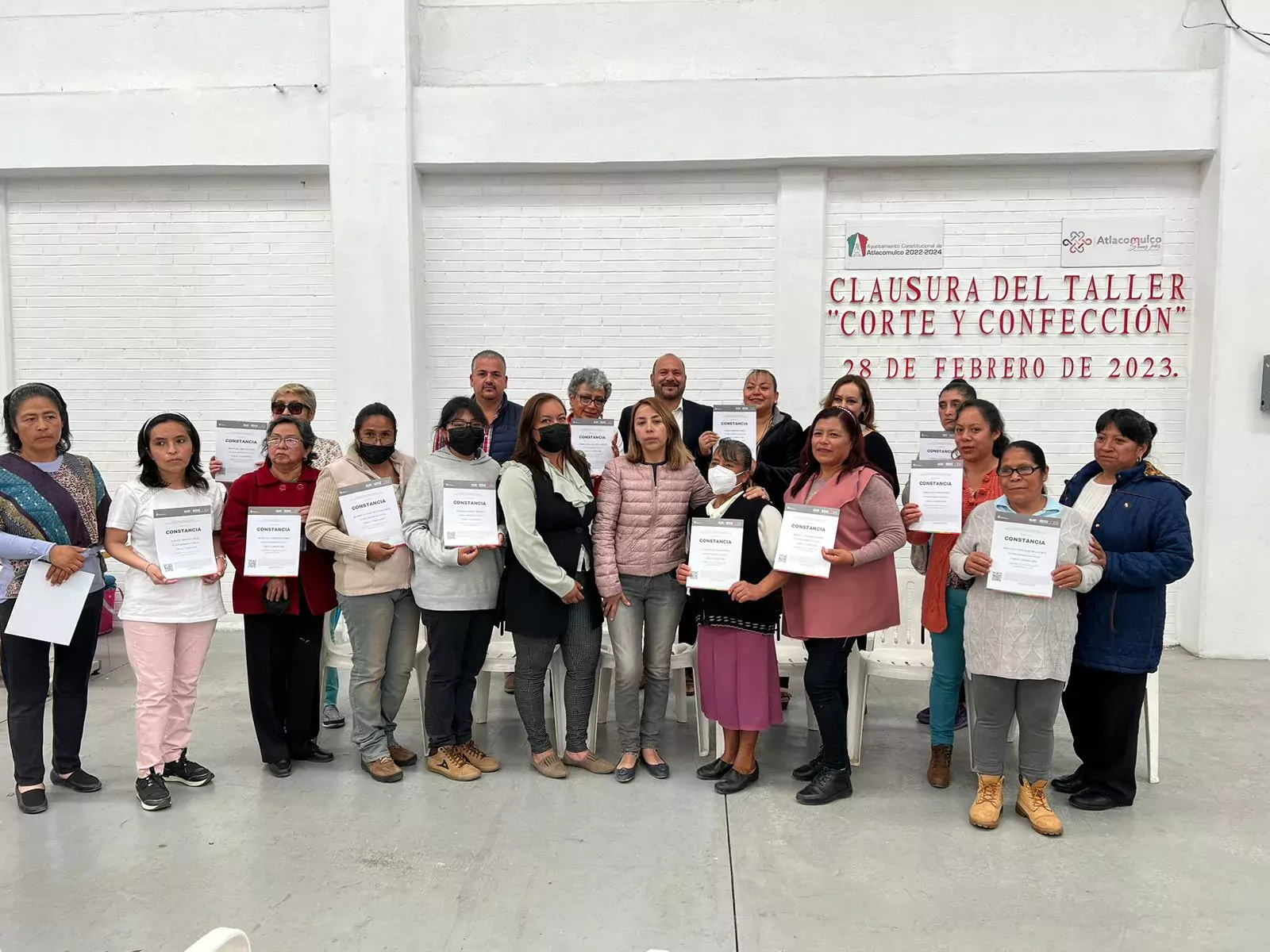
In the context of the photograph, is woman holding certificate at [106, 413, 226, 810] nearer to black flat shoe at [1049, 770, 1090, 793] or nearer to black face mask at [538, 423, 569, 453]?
black face mask at [538, 423, 569, 453]

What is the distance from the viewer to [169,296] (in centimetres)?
646

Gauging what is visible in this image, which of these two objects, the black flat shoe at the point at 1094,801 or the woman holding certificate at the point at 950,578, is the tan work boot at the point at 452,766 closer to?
the woman holding certificate at the point at 950,578

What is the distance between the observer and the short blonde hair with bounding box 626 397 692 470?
12.3 feet

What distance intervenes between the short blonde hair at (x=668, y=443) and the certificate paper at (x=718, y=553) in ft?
1.14

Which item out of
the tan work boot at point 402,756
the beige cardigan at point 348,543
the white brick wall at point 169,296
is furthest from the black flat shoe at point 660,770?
the white brick wall at point 169,296

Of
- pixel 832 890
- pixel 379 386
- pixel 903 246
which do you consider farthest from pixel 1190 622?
pixel 379 386

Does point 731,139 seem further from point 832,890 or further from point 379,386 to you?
point 832,890

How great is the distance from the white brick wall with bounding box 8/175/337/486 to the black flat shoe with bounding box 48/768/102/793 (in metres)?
3.14

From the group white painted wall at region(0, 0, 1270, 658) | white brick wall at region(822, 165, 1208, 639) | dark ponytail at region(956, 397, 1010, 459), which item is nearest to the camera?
dark ponytail at region(956, 397, 1010, 459)

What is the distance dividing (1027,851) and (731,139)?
15.2ft

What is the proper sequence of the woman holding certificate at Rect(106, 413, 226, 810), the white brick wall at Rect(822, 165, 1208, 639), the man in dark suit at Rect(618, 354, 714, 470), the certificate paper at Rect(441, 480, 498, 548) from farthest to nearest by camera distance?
the white brick wall at Rect(822, 165, 1208, 639)
the man in dark suit at Rect(618, 354, 714, 470)
the certificate paper at Rect(441, 480, 498, 548)
the woman holding certificate at Rect(106, 413, 226, 810)

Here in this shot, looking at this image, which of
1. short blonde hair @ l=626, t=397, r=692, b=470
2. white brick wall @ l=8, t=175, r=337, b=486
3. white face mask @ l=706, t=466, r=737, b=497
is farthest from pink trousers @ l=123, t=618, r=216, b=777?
white brick wall @ l=8, t=175, r=337, b=486

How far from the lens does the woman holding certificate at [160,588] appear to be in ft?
11.5

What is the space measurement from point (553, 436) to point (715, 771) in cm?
164
